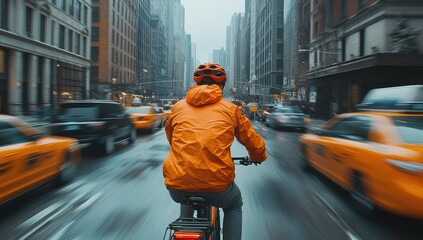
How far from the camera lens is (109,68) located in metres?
64.5

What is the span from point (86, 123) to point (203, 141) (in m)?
9.01

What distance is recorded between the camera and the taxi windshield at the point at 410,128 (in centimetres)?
500

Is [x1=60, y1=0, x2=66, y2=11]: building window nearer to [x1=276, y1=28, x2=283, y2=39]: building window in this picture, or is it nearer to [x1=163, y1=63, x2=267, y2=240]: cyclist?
[x1=163, y1=63, x2=267, y2=240]: cyclist

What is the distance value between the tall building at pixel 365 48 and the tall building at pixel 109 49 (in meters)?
34.4

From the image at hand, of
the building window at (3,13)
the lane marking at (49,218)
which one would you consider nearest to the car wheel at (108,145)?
the lane marking at (49,218)

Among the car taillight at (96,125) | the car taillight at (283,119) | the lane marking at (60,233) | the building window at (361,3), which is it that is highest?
the building window at (361,3)

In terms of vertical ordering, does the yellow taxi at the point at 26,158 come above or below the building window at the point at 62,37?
below

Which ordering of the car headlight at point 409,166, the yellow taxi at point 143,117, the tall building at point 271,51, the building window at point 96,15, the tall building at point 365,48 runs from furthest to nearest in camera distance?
the tall building at point 271,51
the building window at point 96,15
the tall building at point 365,48
the yellow taxi at point 143,117
the car headlight at point 409,166

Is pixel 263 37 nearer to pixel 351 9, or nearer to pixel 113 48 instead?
pixel 113 48

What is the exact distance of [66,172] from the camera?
754cm

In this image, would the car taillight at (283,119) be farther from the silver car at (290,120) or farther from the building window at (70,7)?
the building window at (70,7)

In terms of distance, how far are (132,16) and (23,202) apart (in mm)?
80715

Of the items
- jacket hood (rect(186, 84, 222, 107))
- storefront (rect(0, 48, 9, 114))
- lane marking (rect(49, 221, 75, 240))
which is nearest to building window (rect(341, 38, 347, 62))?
storefront (rect(0, 48, 9, 114))

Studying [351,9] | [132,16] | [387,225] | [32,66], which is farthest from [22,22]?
[132,16]
